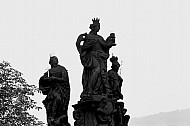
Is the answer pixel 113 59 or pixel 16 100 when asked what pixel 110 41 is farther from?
pixel 16 100

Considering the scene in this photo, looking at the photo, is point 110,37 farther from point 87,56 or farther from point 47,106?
point 47,106

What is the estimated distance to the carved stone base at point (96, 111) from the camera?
556 inches

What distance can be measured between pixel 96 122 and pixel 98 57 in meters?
1.86

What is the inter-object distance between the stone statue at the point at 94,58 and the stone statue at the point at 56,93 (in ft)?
2.30

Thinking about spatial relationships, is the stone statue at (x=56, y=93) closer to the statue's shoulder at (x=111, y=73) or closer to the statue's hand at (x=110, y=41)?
the statue's shoulder at (x=111, y=73)

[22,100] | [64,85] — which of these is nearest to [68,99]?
[64,85]

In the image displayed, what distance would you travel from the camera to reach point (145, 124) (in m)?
86.8

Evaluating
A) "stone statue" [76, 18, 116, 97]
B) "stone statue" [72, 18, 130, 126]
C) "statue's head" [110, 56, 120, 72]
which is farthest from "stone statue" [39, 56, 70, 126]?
"statue's head" [110, 56, 120, 72]

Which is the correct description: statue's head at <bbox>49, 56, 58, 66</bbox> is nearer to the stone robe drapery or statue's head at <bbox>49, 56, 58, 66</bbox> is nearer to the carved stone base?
the stone robe drapery

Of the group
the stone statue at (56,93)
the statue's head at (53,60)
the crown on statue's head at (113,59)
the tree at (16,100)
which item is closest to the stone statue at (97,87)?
the crown on statue's head at (113,59)

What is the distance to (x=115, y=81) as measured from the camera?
51.0 feet

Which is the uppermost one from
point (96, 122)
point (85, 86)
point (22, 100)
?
point (22, 100)

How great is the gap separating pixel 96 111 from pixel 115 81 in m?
1.53

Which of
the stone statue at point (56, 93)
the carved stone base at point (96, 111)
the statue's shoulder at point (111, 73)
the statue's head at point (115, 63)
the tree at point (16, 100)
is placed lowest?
the carved stone base at point (96, 111)
